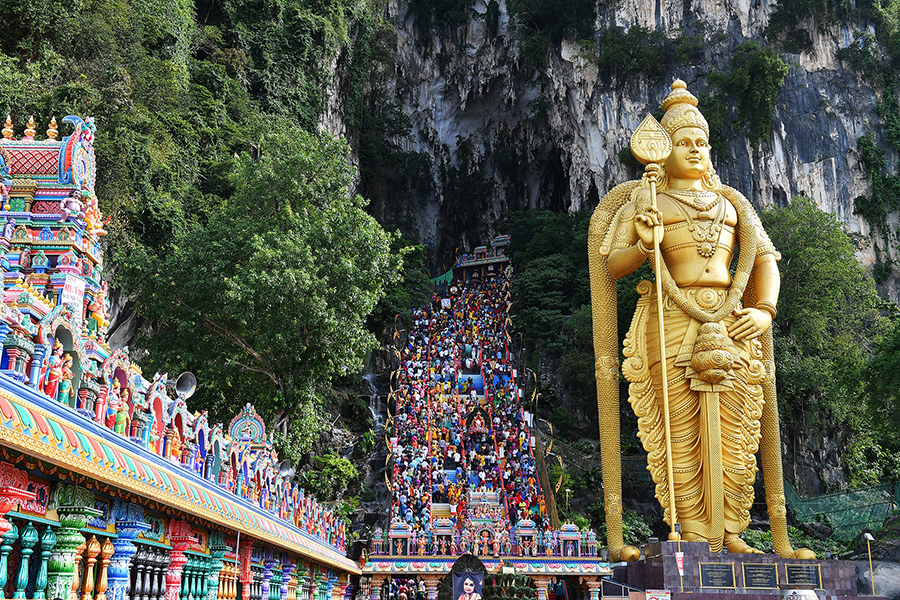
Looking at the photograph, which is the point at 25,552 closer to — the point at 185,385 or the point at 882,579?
the point at 185,385

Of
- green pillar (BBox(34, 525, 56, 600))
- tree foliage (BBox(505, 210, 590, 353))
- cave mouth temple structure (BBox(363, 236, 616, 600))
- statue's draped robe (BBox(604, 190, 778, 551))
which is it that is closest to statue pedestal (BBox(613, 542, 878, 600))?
statue's draped robe (BBox(604, 190, 778, 551))

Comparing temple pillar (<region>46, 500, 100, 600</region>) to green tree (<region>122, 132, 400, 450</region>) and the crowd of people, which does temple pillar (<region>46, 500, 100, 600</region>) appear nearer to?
green tree (<region>122, 132, 400, 450</region>)

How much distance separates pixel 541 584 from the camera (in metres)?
11.7

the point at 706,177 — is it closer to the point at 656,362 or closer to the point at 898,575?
the point at 656,362

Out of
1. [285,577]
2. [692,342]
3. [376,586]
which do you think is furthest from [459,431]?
[285,577]

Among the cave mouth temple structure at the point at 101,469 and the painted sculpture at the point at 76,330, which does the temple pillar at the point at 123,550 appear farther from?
the painted sculpture at the point at 76,330

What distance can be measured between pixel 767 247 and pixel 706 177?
110 centimetres

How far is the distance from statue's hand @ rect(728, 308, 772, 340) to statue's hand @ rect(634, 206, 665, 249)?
128cm

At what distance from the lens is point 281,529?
6.52m

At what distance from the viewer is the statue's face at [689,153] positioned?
926 cm

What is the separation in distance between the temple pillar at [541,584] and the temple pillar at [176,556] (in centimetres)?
809

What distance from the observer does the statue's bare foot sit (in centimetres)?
829

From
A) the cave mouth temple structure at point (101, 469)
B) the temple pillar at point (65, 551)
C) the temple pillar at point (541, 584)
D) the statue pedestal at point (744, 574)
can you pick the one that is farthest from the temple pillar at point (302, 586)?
the temple pillar at point (65, 551)

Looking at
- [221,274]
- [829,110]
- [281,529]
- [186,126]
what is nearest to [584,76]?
[829,110]
